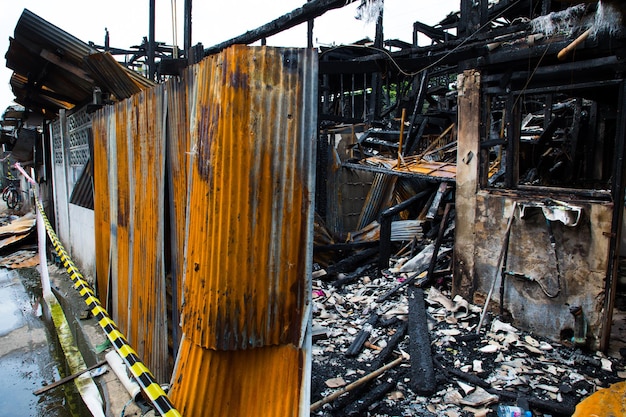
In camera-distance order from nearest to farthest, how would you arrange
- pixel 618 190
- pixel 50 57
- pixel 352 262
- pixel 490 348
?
pixel 618 190 → pixel 490 348 → pixel 50 57 → pixel 352 262

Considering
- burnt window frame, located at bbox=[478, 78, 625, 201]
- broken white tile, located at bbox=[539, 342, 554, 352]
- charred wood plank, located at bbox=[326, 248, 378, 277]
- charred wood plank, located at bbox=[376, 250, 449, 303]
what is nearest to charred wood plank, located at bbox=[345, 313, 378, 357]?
charred wood plank, located at bbox=[376, 250, 449, 303]

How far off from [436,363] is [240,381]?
3.33m

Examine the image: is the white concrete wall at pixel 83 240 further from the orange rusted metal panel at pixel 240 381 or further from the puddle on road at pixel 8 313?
the orange rusted metal panel at pixel 240 381

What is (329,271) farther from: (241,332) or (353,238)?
(241,332)

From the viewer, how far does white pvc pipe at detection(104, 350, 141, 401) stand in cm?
308

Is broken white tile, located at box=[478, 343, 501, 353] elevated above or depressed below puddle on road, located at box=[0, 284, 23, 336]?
above

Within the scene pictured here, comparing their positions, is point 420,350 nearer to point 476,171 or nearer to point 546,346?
point 546,346

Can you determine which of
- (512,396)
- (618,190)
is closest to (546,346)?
(512,396)

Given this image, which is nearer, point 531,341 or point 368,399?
point 368,399

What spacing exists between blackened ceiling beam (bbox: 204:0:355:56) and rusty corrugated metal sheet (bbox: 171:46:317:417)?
1319mm

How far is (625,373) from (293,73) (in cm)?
517

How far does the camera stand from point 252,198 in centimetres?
204

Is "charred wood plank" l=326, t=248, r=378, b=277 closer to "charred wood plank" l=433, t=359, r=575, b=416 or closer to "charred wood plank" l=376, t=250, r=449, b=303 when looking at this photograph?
"charred wood plank" l=376, t=250, r=449, b=303

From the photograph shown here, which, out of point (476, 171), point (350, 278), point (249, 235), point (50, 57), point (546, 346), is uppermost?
point (50, 57)
